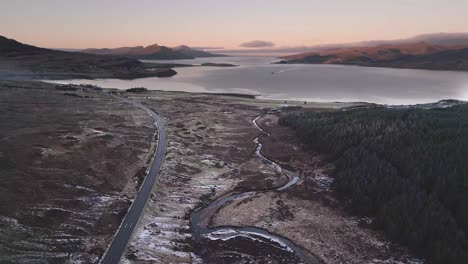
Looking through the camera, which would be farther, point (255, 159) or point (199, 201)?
point (255, 159)

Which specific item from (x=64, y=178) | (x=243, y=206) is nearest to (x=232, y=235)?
(x=243, y=206)

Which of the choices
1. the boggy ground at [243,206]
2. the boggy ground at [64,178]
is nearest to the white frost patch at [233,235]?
the boggy ground at [243,206]

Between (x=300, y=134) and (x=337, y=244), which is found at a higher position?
(x=300, y=134)

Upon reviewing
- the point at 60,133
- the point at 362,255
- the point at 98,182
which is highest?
the point at 60,133

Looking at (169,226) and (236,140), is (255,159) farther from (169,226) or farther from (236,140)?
(169,226)

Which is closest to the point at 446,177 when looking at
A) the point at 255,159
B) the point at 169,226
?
the point at 255,159

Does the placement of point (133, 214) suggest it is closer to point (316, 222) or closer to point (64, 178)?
point (64, 178)

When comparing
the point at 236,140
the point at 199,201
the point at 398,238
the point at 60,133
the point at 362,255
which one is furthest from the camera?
the point at 236,140

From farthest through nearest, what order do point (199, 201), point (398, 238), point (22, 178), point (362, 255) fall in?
point (199, 201)
point (22, 178)
point (398, 238)
point (362, 255)

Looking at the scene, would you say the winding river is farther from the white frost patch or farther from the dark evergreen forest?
the dark evergreen forest
